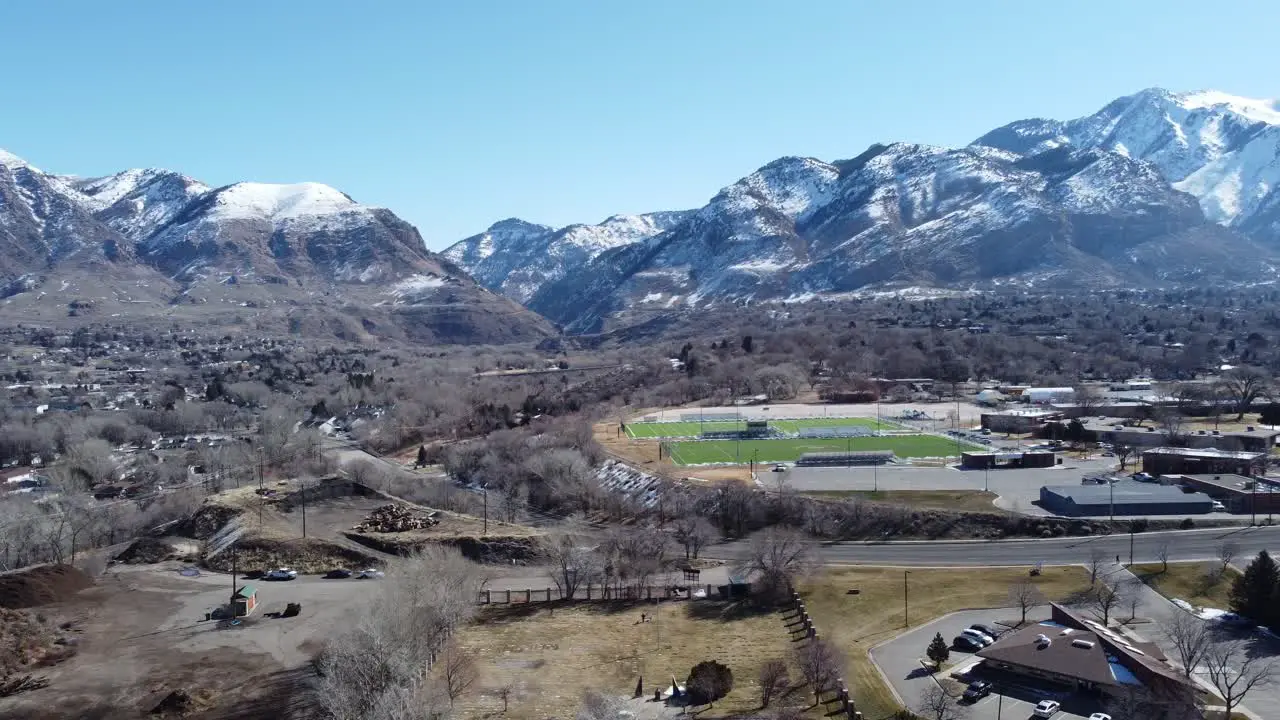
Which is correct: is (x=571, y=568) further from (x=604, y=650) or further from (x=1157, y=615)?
(x=1157, y=615)

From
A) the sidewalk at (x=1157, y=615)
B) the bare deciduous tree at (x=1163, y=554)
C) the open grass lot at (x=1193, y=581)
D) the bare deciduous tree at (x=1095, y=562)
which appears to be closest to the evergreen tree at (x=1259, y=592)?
the open grass lot at (x=1193, y=581)

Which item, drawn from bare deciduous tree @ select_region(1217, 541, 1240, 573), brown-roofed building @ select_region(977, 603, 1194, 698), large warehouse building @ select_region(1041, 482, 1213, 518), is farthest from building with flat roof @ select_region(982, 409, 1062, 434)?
brown-roofed building @ select_region(977, 603, 1194, 698)

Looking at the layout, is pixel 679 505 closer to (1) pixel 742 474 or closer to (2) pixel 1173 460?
(1) pixel 742 474

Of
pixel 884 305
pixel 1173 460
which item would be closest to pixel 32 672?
pixel 1173 460

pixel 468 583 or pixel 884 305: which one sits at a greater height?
pixel 884 305

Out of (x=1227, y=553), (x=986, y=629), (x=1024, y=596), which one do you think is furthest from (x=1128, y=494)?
(x=986, y=629)
